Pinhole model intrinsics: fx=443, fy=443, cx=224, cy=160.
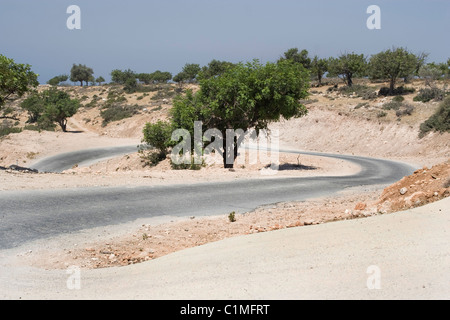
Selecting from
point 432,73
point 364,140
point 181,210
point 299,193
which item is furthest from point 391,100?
point 181,210

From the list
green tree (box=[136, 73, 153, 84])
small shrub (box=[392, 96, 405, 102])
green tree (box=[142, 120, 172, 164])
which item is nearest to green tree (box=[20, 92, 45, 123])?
green tree (box=[142, 120, 172, 164])

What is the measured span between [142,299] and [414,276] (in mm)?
3165

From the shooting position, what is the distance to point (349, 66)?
61906 millimetres

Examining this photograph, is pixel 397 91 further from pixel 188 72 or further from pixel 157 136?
pixel 188 72

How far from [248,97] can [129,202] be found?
10.8 meters

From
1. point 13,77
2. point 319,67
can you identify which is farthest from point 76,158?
point 319,67

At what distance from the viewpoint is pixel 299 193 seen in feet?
49.4

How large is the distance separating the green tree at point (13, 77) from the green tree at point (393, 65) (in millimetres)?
39336

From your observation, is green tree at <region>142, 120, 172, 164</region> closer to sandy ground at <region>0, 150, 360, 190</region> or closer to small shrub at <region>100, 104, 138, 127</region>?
sandy ground at <region>0, 150, 360, 190</region>

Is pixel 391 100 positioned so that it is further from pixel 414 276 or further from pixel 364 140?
pixel 414 276

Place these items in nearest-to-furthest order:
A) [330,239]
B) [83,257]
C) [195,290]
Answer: [195,290] → [330,239] → [83,257]

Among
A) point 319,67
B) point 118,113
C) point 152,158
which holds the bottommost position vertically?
point 152,158

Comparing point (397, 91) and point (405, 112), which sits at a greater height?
point (397, 91)

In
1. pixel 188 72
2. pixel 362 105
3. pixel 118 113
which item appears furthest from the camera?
pixel 188 72
